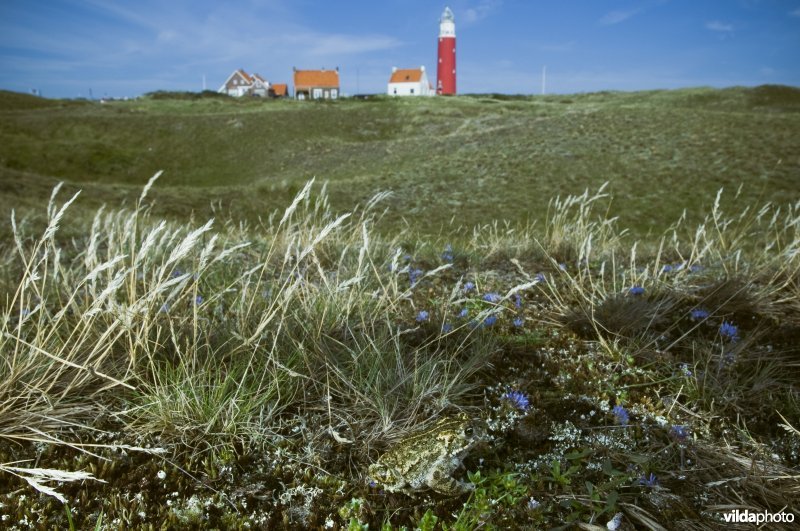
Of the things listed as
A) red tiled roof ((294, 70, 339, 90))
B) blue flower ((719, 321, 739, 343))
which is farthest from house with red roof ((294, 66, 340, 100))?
blue flower ((719, 321, 739, 343))

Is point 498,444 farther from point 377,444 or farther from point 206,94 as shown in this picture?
point 206,94

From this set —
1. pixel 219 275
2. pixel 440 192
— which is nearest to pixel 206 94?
pixel 440 192

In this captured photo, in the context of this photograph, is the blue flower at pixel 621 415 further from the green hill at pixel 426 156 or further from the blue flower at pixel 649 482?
the green hill at pixel 426 156

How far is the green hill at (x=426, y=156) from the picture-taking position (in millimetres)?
17719

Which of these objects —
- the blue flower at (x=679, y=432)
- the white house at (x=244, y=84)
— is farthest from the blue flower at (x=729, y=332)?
the white house at (x=244, y=84)

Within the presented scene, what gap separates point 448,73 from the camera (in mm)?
91625

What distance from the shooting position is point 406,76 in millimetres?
95500

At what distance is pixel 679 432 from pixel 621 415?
23 cm

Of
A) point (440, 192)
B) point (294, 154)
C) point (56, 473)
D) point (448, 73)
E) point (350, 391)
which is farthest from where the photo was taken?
point (448, 73)

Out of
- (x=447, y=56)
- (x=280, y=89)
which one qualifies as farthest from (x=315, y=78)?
(x=447, y=56)

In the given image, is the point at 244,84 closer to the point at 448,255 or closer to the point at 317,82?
the point at 317,82

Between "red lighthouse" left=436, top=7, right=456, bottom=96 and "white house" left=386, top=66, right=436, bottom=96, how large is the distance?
3323 mm

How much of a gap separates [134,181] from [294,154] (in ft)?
31.7

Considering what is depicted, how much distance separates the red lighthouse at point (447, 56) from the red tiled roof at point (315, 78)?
19948 mm
